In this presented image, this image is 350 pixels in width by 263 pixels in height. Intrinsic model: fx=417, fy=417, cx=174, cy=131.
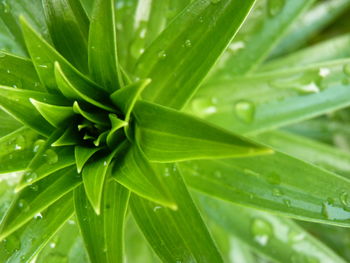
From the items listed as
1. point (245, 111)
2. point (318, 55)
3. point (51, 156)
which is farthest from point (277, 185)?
point (318, 55)

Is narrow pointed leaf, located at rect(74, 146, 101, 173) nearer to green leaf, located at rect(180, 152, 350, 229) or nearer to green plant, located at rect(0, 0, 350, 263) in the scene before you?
green plant, located at rect(0, 0, 350, 263)

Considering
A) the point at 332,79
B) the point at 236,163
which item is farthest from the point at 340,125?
the point at 236,163

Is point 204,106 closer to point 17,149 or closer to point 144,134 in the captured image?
point 144,134

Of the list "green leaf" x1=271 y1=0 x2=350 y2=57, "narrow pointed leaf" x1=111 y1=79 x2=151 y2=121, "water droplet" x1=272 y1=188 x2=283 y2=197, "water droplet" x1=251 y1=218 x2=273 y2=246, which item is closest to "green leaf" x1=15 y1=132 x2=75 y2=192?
"narrow pointed leaf" x1=111 y1=79 x2=151 y2=121

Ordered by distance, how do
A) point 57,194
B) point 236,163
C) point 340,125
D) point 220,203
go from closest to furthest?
point 57,194, point 236,163, point 220,203, point 340,125

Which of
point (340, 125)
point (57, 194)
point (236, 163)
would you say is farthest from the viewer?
point (340, 125)

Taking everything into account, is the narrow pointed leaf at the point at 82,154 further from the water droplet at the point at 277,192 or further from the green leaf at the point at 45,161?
the water droplet at the point at 277,192

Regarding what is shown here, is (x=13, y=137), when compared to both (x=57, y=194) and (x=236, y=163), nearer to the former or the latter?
(x=57, y=194)

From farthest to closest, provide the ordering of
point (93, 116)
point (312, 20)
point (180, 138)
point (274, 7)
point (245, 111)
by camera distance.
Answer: point (312, 20) < point (274, 7) < point (245, 111) < point (93, 116) < point (180, 138)
